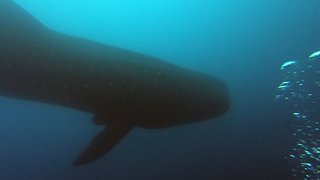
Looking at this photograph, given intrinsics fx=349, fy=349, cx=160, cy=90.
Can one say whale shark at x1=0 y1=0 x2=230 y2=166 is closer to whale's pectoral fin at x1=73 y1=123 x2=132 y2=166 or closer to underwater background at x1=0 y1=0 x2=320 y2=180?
whale's pectoral fin at x1=73 y1=123 x2=132 y2=166

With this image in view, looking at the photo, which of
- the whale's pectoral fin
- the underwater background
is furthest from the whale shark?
the underwater background

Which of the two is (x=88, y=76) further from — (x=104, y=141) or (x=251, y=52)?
(x=251, y=52)

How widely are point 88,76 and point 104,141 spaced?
0.80 meters

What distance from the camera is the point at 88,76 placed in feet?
8.01

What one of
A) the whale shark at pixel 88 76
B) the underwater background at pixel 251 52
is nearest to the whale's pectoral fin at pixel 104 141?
the whale shark at pixel 88 76

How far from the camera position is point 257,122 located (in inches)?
684

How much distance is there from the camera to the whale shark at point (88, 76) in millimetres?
2410

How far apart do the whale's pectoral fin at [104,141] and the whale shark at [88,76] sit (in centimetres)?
24

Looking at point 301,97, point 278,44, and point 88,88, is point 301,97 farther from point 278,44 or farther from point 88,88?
point 88,88

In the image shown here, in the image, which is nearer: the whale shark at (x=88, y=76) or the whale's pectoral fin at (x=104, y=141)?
the whale shark at (x=88, y=76)

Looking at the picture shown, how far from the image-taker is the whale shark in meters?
2.41

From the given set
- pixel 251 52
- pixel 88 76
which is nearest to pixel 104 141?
pixel 88 76

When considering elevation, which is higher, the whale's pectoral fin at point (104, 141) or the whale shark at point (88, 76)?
the whale shark at point (88, 76)

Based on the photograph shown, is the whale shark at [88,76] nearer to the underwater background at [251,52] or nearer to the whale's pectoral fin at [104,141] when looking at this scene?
the whale's pectoral fin at [104,141]
